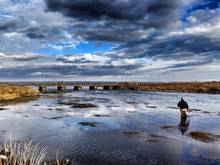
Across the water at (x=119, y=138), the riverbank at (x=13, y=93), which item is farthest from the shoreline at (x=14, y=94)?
the water at (x=119, y=138)

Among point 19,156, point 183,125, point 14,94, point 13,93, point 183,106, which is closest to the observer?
point 19,156

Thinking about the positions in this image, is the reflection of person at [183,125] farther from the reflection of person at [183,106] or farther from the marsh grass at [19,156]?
the marsh grass at [19,156]

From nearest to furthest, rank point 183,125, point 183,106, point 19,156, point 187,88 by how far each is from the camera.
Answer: point 19,156 < point 183,125 < point 183,106 < point 187,88

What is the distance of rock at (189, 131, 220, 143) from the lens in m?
20.6

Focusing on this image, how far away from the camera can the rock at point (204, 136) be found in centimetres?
2064

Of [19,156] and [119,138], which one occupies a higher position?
[19,156]

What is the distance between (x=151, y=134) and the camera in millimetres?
22406

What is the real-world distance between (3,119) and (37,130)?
23.4ft

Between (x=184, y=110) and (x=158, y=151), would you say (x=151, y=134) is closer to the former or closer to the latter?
(x=158, y=151)

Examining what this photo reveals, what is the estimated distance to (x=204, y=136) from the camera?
21.7 metres

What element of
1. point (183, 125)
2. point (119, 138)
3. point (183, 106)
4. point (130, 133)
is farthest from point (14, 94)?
point (119, 138)

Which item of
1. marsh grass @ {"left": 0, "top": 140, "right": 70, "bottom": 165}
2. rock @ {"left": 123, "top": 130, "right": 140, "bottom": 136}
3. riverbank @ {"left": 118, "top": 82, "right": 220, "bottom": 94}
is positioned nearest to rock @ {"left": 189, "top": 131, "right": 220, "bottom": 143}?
rock @ {"left": 123, "top": 130, "right": 140, "bottom": 136}

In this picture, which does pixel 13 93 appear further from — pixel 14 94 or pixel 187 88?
pixel 187 88

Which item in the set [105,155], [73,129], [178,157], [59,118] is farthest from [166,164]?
[59,118]
